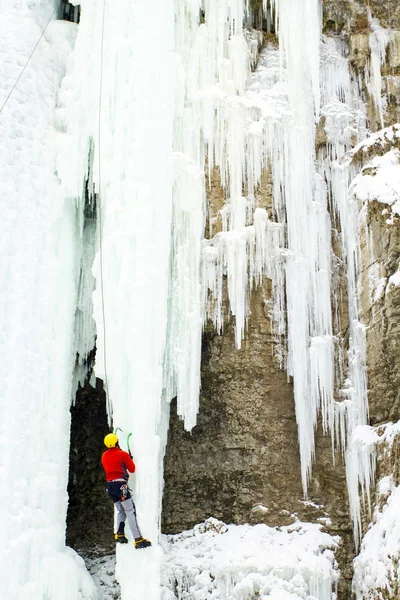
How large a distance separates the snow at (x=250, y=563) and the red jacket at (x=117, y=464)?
5.70 feet

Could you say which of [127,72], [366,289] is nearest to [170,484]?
[366,289]

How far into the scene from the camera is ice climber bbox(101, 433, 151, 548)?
6.88m

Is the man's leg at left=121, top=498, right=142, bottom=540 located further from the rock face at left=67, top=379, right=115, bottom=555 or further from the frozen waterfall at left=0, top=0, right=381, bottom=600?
the rock face at left=67, top=379, right=115, bottom=555

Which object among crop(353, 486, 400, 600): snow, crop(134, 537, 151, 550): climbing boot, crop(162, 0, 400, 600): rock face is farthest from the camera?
crop(162, 0, 400, 600): rock face

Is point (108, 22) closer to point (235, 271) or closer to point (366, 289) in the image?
point (235, 271)

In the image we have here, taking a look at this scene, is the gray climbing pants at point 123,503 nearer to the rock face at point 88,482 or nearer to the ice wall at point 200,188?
the ice wall at point 200,188

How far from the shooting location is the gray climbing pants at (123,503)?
6.88 meters

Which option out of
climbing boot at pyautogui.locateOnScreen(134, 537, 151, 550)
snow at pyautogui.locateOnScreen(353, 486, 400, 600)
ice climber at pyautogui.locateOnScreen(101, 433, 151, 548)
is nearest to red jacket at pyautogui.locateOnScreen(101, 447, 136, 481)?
ice climber at pyautogui.locateOnScreen(101, 433, 151, 548)

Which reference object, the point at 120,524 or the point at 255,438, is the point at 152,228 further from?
the point at 120,524

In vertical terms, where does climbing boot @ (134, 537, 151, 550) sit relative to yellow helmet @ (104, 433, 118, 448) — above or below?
below

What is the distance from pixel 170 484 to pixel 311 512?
183 centimetres

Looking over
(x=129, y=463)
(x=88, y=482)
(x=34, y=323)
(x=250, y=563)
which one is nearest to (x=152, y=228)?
(x=34, y=323)

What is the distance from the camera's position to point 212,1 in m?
9.76

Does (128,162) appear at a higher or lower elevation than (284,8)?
lower
